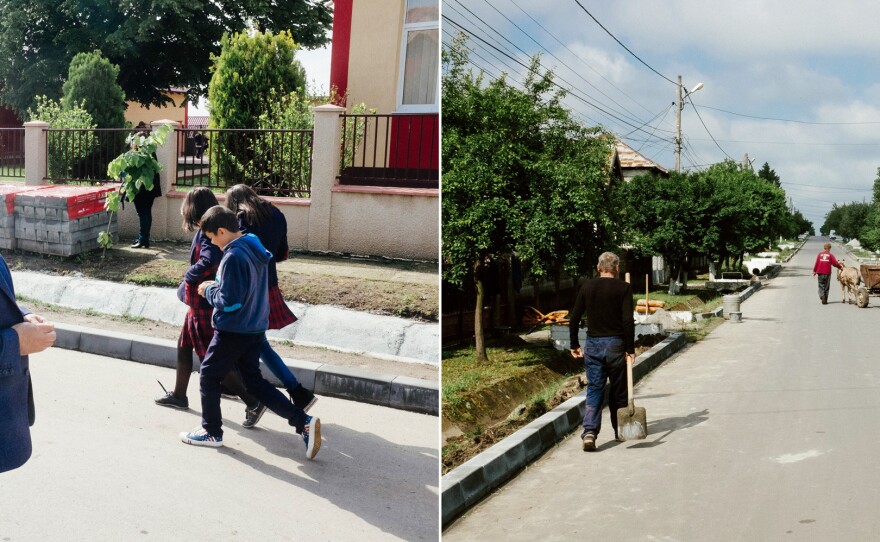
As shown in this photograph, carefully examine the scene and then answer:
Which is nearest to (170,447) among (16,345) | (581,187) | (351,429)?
(351,429)

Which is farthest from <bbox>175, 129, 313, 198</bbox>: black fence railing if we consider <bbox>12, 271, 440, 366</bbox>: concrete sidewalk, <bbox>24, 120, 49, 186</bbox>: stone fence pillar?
<bbox>12, 271, 440, 366</bbox>: concrete sidewalk

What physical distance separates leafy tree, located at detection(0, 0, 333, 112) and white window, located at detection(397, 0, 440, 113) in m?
3.31

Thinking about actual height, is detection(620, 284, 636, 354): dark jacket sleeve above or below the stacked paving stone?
below

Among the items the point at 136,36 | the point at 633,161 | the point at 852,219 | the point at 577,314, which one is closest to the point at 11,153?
the point at 136,36

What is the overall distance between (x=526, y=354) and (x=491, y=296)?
0.89m

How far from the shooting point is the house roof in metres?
36.7

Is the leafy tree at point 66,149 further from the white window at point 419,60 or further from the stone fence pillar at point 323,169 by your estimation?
the white window at point 419,60

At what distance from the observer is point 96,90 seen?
14797 millimetres

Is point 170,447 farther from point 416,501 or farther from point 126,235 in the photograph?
point 126,235

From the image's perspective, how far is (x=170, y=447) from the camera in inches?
187

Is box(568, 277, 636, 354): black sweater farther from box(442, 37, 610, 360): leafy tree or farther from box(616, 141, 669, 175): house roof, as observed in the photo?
box(616, 141, 669, 175): house roof

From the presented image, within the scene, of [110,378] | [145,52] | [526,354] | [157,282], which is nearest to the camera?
[110,378]

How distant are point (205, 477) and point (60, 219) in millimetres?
6321

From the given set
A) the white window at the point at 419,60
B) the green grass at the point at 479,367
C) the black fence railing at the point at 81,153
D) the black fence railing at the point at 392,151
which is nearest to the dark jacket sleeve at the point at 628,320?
the green grass at the point at 479,367
